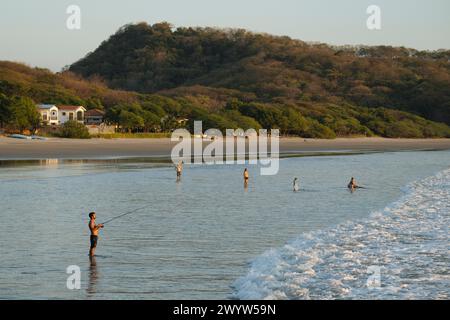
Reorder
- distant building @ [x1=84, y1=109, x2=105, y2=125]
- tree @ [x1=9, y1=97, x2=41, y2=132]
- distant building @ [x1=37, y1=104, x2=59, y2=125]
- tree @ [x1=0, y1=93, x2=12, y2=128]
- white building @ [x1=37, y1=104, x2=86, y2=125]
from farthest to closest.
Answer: distant building @ [x1=84, y1=109, x2=105, y2=125]
white building @ [x1=37, y1=104, x2=86, y2=125]
distant building @ [x1=37, y1=104, x2=59, y2=125]
tree @ [x1=0, y1=93, x2=12, y2=128]
tree @ [x1=9, y1=97, x2=41, y2=132]

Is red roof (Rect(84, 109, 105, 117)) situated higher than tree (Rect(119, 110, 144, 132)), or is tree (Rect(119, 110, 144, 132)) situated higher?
red roof (Rect(84, 109, 105, 117))

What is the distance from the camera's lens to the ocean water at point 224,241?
36.6 feet

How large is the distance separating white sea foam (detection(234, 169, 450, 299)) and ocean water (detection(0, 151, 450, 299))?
0.02m

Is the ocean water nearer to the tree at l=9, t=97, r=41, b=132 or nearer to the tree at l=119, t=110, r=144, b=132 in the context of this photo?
the tree at l=9, t=97, r=41, b=132

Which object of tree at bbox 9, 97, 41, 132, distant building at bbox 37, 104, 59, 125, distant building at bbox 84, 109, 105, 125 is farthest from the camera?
distant building at bbox 84, 109, 105, 125

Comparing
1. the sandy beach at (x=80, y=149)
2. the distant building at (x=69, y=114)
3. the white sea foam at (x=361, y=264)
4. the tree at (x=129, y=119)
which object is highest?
the distant building at (x=69, y=114)

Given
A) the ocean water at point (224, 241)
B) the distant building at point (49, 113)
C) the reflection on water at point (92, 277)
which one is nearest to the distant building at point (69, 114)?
the distant building at point (49, 113)

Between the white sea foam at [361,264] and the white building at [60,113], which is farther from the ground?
the white building at [60,113]

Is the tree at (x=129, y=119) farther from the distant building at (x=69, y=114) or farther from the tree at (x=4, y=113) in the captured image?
the tree at (x=4, y=113)

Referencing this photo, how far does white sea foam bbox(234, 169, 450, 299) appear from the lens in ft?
35.7

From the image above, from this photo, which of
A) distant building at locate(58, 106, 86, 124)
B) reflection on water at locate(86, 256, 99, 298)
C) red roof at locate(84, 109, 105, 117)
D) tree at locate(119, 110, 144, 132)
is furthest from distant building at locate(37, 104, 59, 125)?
reflection on water at locate(86, 256, 99, 298)

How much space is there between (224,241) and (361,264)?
3591mm

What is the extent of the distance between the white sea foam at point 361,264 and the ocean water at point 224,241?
2 centimetres

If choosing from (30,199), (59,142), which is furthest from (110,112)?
(30,199)
